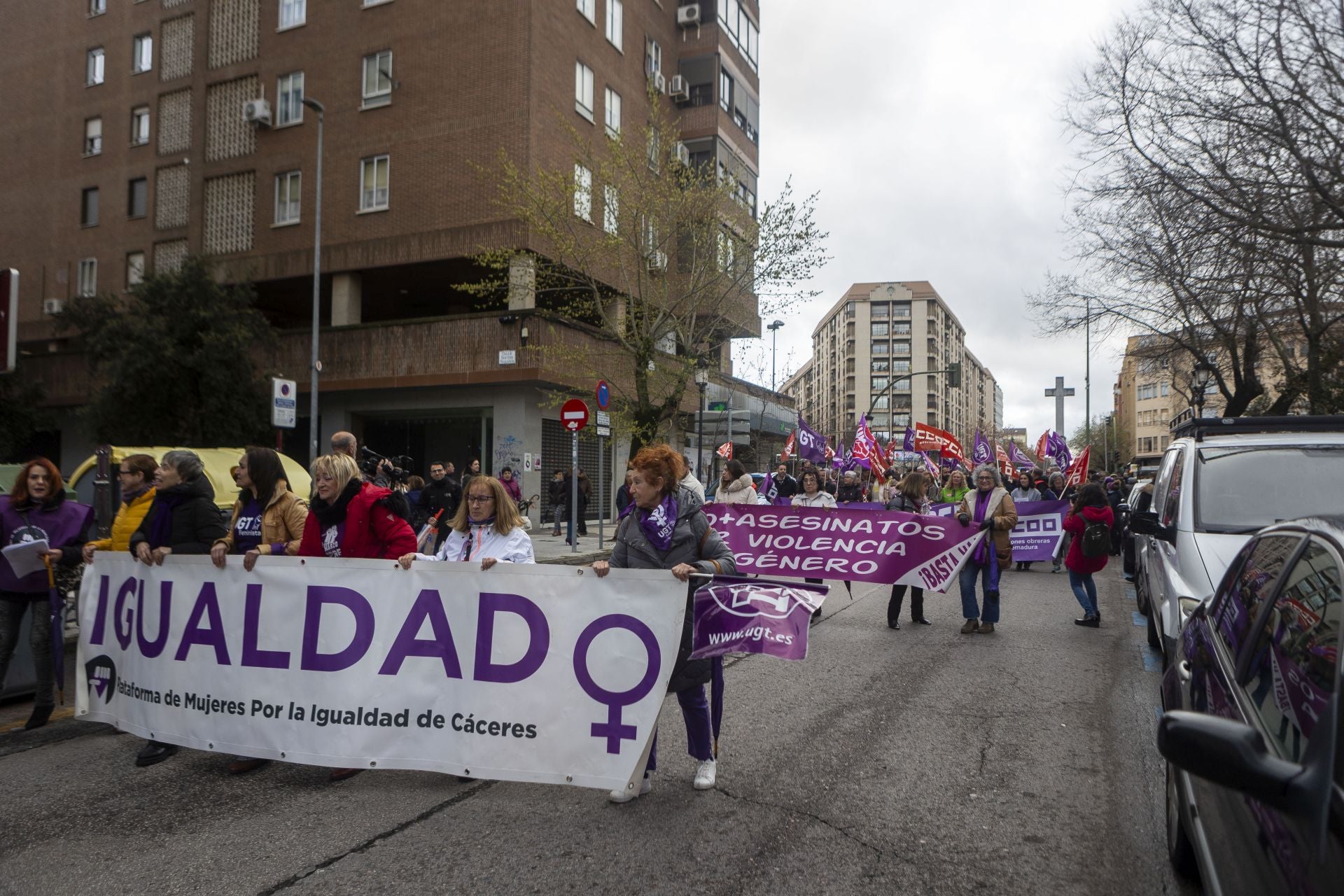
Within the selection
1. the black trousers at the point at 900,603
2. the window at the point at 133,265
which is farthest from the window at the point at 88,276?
the black trousers at the point at 900,603

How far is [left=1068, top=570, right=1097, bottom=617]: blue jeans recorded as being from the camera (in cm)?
990

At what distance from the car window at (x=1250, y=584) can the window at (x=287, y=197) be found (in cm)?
2799

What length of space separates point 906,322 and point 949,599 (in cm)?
13498

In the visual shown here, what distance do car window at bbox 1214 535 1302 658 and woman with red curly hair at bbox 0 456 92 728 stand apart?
20.7ft

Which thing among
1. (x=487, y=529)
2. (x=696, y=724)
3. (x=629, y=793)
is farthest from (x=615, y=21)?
(x=629, y=793)

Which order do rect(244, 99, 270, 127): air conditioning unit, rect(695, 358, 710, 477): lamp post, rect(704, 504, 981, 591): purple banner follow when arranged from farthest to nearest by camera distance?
rect(244, 99, 270, 127): air conditioning unit, rect(695, 358, 710, 477): lamp post, rect(704, 504, 981, 591): purple banner

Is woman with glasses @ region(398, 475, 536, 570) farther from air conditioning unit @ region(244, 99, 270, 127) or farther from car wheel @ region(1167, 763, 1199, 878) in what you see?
air conditioning unit @ region(244, 99, 270, 127)

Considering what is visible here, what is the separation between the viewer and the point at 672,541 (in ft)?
15.1

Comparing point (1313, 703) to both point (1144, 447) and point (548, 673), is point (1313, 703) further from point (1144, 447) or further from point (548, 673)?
point (1144, 447)

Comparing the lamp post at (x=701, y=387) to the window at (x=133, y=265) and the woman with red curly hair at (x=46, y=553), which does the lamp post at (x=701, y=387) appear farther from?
the window at (x=133, y=265)

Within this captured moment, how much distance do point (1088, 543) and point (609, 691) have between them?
23.4 ft

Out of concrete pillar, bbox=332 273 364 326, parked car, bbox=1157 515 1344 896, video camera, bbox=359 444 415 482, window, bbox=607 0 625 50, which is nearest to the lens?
parked car, bbox=1157 515 1344 896

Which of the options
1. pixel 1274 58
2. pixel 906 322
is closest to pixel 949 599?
pixel 1274 58

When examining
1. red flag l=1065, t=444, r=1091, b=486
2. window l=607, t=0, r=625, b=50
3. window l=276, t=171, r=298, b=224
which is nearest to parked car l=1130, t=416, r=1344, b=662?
red flag l=1065, t=444, r=1091, b=486
